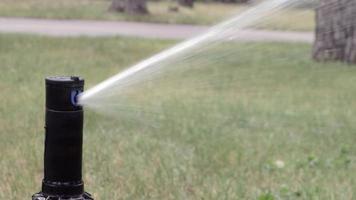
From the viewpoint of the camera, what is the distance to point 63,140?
7.61 ft

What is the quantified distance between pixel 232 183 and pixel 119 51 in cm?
698

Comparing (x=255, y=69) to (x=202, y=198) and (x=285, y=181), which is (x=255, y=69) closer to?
(x=202, y=198)

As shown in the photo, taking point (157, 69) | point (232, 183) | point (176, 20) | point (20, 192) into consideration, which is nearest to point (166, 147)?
point (232, 183)

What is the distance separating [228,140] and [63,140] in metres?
2.70

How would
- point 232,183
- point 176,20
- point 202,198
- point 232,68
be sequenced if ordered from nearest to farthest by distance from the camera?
point 232,68 < point 202,198 < point 232,183 < point 176,20

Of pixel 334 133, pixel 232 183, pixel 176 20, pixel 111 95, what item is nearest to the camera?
pixel 111 95

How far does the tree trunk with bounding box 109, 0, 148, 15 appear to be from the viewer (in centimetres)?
1814

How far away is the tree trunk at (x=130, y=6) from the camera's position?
1814 cm

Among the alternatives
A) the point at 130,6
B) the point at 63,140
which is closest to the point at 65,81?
the point at 63,140

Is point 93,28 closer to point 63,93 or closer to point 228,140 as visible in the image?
point 228,140

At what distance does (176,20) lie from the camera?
18328 mm

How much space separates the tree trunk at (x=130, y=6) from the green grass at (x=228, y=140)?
10.7 m

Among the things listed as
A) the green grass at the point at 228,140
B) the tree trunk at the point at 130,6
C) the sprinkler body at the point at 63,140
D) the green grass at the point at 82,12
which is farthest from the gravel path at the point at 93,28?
the sprinkler body at the point at 63,140

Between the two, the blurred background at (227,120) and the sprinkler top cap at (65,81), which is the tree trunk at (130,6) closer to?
the blurred background at (227,120)
